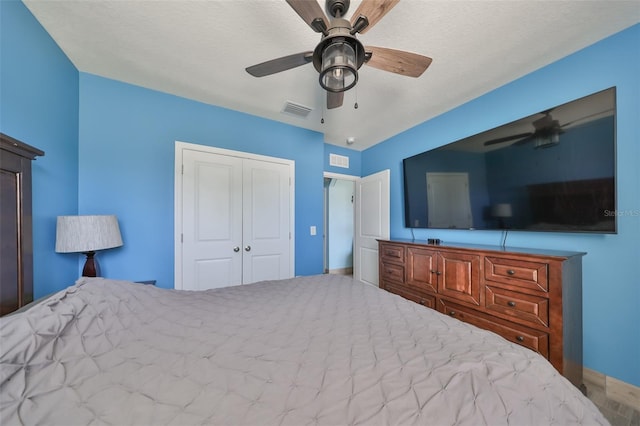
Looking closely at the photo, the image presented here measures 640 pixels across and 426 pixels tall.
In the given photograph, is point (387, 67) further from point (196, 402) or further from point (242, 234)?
point (242, 234)

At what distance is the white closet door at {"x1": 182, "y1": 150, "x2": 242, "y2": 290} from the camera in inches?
97.2

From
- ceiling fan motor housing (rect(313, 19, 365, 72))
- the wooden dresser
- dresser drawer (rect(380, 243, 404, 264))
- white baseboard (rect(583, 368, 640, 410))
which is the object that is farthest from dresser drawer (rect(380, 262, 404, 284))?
ceiling fan motor housing (rect(313, 19, 365, 72))

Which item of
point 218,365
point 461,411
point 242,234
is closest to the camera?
point 461,411

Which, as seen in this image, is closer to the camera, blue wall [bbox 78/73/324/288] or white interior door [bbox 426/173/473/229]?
blue wall [bbox 78/73/324/288]

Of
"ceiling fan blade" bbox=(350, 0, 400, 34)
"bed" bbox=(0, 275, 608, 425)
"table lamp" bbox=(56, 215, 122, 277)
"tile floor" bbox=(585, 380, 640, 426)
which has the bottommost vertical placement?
"tile floor" bbox=(585, 380, 640, 426)

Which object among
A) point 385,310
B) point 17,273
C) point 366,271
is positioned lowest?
point 366,271

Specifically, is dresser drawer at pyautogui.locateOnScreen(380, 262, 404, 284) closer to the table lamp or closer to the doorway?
the doorway

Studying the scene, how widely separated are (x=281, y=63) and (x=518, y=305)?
93.7 inches

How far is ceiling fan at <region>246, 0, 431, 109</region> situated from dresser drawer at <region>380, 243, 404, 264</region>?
1.90 metres

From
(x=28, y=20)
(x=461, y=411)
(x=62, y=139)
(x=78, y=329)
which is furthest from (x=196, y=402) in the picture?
(x=28, y=20)

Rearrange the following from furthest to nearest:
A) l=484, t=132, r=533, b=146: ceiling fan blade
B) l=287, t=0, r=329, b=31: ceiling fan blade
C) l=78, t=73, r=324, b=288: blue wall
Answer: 1. l=78, t=73, r=324, b=288: blue wall
2. l=484, t=132, r=533, b=146: ceiling fan blade
3. l=287, t=0, r=329, b=31: ceiling fan blade

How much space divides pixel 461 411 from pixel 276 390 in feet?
1.76

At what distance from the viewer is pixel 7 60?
1.29 metres

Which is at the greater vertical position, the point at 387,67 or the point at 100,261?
the point at 387,67
